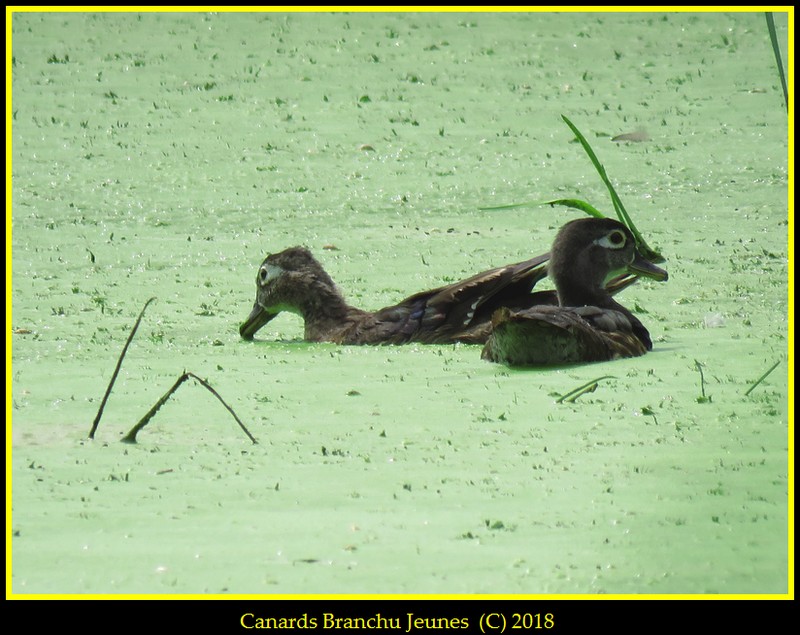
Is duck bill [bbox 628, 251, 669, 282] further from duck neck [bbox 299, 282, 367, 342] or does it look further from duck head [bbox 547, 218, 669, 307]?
duck neck [bbox 299, 282, 367, 342]

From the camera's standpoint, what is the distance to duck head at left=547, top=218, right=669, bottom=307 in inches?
273

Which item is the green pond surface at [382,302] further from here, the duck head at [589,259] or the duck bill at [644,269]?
the duck head at [589,259]

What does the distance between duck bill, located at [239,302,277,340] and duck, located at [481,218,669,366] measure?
1242 millimetres

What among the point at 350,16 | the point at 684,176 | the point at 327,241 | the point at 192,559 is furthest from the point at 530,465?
the point at 350,16

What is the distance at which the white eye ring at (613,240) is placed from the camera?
23.0 ft

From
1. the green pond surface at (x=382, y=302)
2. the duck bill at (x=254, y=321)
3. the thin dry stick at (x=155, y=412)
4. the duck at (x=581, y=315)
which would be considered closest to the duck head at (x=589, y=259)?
the duck at (x=581, y=315)

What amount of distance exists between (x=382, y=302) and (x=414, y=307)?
82 centimetres

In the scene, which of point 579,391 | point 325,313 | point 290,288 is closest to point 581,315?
A: point 579,391

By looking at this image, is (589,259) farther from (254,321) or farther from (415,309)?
(254,321)

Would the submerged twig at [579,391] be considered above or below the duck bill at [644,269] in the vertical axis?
below

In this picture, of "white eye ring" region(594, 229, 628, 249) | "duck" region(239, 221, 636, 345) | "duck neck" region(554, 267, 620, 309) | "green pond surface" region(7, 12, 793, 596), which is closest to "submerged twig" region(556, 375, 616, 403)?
"green pond surface" region(7, 12, 793, 596)

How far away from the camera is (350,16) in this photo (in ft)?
40.4

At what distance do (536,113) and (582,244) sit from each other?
3896 mm

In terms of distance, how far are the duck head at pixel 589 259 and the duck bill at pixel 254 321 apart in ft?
4.67
